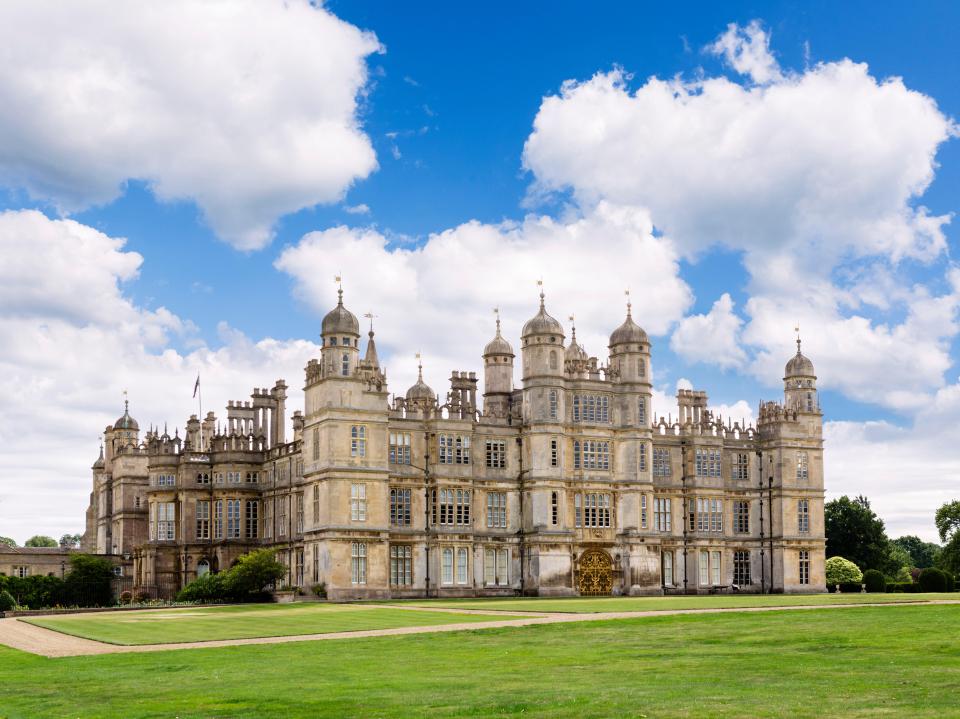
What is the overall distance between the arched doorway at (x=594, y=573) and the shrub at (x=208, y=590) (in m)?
22.0

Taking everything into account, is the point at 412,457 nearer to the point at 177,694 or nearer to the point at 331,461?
the point at 331,461

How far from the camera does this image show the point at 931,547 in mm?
161250

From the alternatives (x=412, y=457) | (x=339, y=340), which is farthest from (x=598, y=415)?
(x=339, y=340)

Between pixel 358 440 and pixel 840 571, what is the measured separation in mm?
43289

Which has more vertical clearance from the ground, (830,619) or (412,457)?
(412,457)

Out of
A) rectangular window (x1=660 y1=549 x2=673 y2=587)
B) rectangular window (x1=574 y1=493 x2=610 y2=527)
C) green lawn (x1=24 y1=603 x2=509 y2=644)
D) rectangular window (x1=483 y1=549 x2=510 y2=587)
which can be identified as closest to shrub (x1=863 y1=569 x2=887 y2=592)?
rectangular window (x1=660 y1=549 x2=673 y2=587)

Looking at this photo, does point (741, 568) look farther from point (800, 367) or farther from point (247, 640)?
point (247, 640)

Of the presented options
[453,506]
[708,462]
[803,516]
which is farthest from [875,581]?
[453,506]

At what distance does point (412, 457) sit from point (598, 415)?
1261cm

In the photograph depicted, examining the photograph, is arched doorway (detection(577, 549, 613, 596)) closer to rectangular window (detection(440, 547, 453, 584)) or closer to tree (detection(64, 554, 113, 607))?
rectangular window (detection(440, 547, 453, 584))

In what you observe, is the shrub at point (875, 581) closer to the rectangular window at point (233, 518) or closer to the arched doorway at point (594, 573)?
the arched doorway at point (594, 573)

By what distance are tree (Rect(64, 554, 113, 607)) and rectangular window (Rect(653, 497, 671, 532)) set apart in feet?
122

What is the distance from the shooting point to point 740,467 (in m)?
87.3

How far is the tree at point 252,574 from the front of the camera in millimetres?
68688
